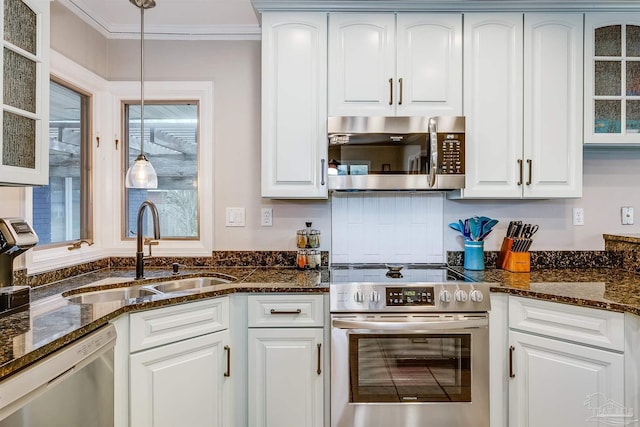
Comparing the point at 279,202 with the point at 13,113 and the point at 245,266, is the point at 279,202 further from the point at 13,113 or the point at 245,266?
the point at 13,113

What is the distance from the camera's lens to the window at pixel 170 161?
8.39 feet

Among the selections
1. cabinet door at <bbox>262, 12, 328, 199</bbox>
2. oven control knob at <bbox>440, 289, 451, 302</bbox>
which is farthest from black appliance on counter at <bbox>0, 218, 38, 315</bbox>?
oven control knob at <bbox>440, 289, 451, 302</bbox>

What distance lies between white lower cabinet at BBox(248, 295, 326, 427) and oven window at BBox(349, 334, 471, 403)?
0.61 feet

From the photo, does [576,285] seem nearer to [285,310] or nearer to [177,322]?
[285,310]

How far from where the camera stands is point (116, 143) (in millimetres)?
2496

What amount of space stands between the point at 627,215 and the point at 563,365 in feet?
4.39

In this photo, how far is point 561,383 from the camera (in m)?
1.76

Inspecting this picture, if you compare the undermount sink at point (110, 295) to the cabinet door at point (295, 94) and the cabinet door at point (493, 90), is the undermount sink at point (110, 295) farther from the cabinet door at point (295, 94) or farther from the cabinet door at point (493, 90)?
the cabinet door at point (493, 90)

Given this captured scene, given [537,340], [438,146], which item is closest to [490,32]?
[438,146]

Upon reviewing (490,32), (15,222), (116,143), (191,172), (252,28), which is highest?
(252,28)

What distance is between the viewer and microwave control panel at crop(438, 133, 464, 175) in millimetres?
2141

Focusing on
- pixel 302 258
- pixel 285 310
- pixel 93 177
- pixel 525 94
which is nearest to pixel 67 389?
pixel 285 310

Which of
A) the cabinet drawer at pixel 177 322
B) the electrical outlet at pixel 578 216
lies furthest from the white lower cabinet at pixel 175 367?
the electrical outlet at pixel 578 216

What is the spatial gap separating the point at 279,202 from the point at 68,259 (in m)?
1.21
